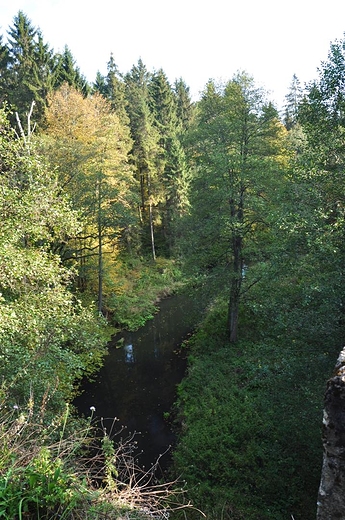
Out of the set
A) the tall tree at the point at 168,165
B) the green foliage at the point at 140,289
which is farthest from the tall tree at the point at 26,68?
the green foliage at the point at 140,289

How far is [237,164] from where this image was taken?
10.7 m

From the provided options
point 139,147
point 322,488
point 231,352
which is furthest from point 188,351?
point 139,147

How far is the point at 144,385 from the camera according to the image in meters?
12.2

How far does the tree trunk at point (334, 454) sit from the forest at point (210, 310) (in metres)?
1.40

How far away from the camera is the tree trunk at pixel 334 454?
264 cm

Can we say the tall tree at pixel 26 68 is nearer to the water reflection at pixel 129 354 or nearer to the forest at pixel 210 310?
the forest at pixel 210 310

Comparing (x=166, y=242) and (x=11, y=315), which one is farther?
(x=166, y=242)

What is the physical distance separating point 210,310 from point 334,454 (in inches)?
540

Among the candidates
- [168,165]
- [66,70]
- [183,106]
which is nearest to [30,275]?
[168,165]

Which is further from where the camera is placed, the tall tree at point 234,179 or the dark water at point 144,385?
the tall tree at point 234,179

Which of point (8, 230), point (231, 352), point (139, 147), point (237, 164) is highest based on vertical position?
point (139, 147)

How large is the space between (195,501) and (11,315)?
572cm

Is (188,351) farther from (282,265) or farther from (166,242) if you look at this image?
(166,242)

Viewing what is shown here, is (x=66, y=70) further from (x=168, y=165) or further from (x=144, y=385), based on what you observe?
(x=144, y=385)
